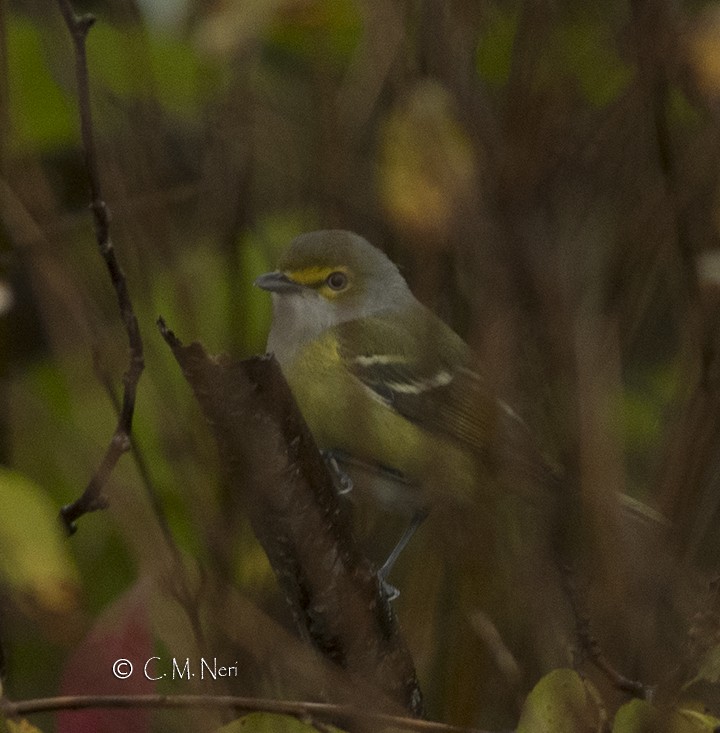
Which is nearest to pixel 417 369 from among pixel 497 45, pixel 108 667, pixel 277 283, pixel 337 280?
pixel 337 280

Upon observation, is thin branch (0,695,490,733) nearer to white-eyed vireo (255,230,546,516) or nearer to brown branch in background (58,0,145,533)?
brown branch in background (58,0,145,533)

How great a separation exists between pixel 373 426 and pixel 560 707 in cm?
98

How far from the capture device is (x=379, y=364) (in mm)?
2928

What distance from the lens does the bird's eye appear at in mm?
3000

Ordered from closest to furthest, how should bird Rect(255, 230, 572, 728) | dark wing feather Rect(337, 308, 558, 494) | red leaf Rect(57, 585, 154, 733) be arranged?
1. red leaf Rect(57, 585, 154, 733)
2. bird Rect(255, 230, 572, 728)
3. dark wing feather Rect(337, 308, 558, 494)

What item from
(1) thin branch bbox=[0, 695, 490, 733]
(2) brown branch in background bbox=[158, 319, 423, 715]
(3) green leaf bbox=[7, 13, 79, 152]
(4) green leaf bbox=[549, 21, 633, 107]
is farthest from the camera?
(4) green leaf bbox=[549, 21, 633, 107]

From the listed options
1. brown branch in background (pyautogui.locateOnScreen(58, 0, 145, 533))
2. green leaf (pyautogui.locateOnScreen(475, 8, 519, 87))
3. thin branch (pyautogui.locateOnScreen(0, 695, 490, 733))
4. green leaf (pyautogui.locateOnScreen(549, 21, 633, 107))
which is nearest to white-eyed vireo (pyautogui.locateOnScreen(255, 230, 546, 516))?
green leaf (pyautogui.locateOnScreen(475, 8, 519, 87))

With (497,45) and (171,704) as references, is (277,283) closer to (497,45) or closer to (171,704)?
(497,45)

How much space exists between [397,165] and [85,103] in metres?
0.71

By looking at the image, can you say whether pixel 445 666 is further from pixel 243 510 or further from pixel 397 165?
pixel 397 165

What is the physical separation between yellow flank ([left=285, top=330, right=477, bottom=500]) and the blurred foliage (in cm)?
17

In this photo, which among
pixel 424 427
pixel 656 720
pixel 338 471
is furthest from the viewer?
pixel 424 427

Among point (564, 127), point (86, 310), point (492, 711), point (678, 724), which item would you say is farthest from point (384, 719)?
point (492, 711)

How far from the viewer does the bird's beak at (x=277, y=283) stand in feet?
8.86
